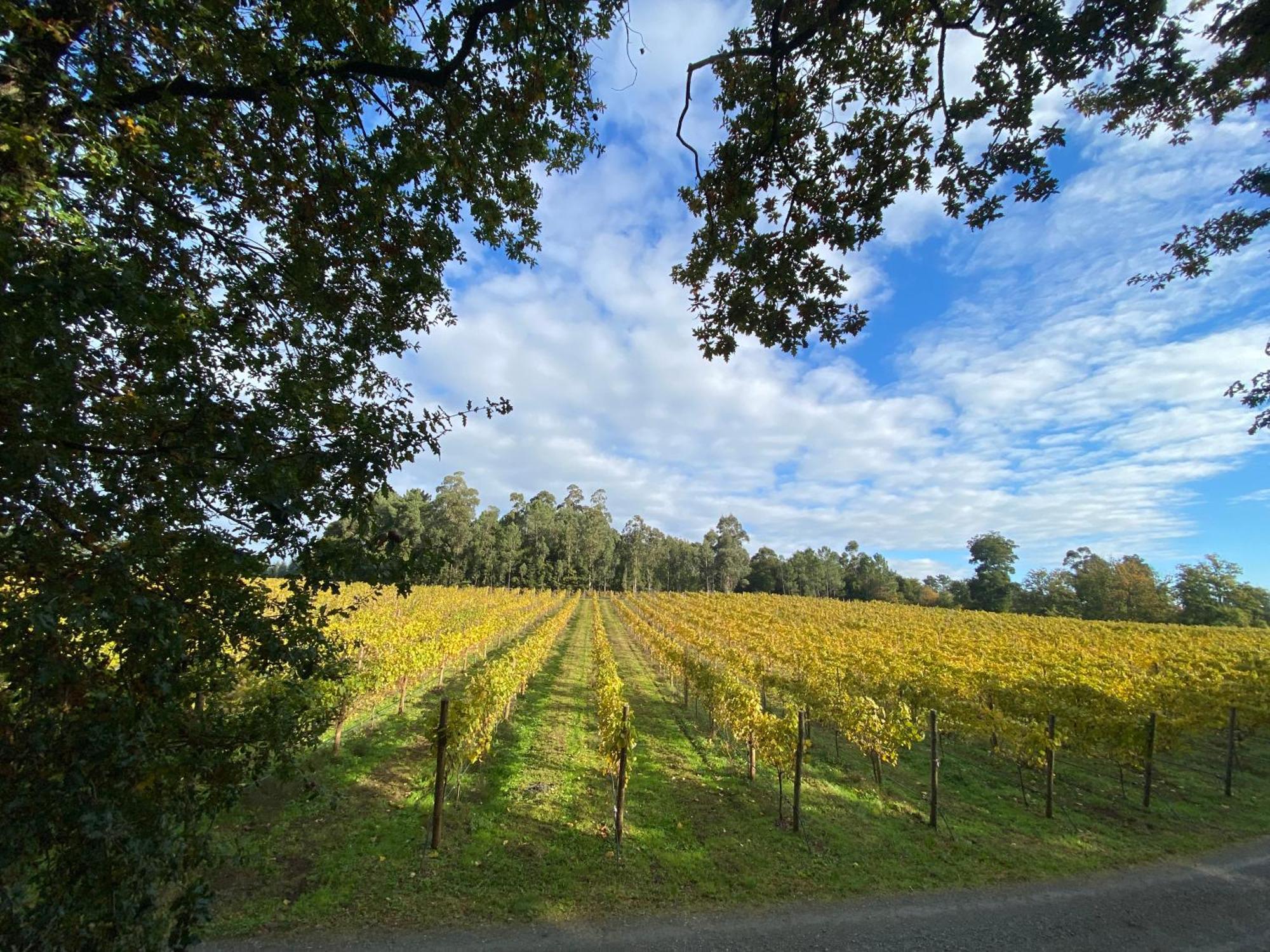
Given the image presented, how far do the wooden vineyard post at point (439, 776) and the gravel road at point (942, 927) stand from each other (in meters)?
1.69

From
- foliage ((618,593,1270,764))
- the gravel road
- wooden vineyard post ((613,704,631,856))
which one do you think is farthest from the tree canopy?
foliage ((618,593,1270,764))

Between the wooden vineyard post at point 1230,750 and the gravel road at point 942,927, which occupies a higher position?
the wooden vineyard post at point 1230,750

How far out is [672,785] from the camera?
966 centimetres

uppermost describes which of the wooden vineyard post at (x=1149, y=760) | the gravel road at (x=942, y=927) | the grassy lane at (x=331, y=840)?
the wooden vineyard post at (x=1149, y=760)

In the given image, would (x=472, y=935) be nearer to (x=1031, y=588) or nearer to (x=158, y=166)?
(x=158, y=166)

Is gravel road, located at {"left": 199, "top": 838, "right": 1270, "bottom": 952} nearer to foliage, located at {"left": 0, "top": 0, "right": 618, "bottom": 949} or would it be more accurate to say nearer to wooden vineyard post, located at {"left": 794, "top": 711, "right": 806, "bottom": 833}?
wooden vineyard post, located at {"left": 794, "top": 711, "right": 806, "bottom": 833}

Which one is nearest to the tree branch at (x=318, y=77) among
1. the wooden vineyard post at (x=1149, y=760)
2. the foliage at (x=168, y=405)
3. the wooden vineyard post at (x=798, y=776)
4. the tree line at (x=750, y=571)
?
the foliage at (x=168, y=405)

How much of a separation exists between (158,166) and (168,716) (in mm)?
3003

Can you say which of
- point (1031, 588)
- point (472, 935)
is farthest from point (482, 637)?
point (1031, 588)

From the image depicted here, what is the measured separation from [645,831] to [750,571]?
8896 centimetres

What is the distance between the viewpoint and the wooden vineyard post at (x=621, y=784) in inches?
294

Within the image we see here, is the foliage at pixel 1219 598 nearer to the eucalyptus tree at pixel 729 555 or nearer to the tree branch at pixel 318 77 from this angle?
the eucalyptus tree at pixel 729 555

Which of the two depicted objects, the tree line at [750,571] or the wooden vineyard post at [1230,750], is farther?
the tree line at [750,571]

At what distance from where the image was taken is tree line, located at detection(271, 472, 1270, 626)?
58.6m
